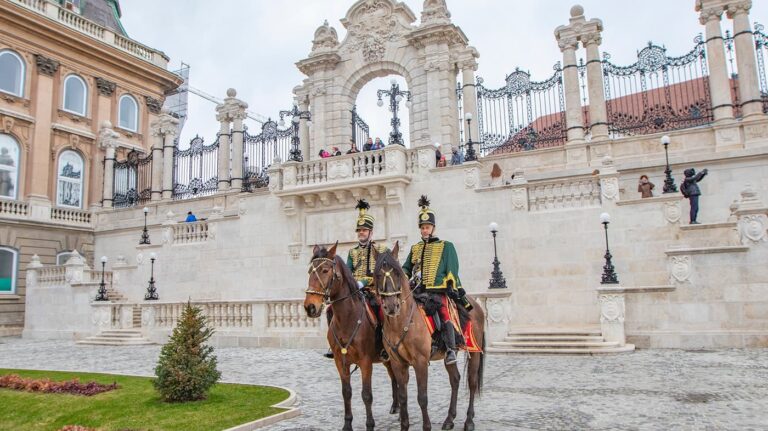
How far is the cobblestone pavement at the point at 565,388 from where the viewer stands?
7902 millimetres

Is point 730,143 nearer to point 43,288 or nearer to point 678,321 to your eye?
point 678,321

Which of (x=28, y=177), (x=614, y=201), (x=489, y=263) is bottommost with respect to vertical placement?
(x=489, y=263)

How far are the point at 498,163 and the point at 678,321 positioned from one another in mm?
10283

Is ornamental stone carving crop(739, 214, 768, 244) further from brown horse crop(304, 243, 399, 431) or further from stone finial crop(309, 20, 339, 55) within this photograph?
stone finial crop(309, 20, 339, 55)

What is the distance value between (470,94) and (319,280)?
2108cm

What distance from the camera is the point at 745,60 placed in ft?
68.9

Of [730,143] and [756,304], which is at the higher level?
[730,143]

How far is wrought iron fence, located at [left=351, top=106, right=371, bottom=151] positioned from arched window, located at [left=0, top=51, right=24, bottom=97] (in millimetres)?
18420

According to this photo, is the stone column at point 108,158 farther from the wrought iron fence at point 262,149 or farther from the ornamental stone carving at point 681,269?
the ornamental stone carving at point 681,269

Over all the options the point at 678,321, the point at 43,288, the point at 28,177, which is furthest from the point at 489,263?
the point at 28,177

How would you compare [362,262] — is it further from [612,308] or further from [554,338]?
[612,308]

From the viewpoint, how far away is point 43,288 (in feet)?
86.8

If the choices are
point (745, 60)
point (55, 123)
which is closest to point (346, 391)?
point (745, 60)

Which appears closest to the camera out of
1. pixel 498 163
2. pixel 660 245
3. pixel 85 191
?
pixel 660 245
